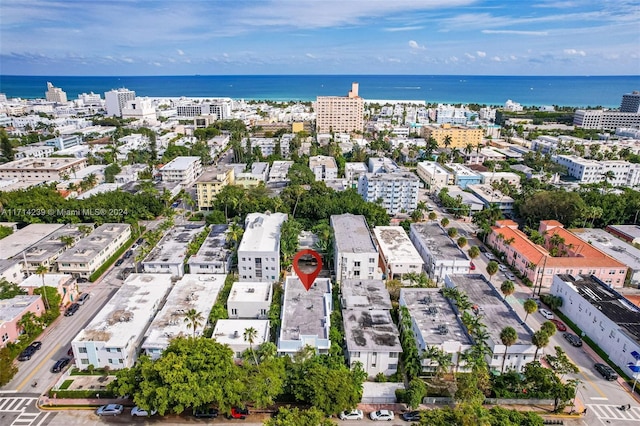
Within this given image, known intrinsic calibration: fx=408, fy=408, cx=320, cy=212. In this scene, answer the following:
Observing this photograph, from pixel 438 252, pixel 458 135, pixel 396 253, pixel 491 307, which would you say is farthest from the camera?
pixel 458 135

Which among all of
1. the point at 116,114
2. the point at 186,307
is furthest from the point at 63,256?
the point at 116,114

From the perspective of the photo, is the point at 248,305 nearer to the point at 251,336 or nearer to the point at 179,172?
the point at 251,336

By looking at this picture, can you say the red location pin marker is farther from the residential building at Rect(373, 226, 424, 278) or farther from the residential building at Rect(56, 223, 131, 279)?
the residential building at Rect(56, 223, 131, 279)

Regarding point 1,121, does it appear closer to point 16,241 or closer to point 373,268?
point 16,241

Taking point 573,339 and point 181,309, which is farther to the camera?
point 181,309

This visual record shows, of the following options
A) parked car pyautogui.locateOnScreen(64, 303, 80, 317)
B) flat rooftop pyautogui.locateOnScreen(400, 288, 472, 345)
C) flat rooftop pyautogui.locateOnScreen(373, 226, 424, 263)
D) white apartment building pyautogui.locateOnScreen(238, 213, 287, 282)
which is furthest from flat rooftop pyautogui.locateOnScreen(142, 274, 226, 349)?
flat rooftop pyautogui.locateOnScreen(373, 226, 424, 263)

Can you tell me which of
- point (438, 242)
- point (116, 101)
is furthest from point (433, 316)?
point (116, 101)

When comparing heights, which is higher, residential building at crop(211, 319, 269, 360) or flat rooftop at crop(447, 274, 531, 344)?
flat rooftop at crop(447, 274, 531, 344)
